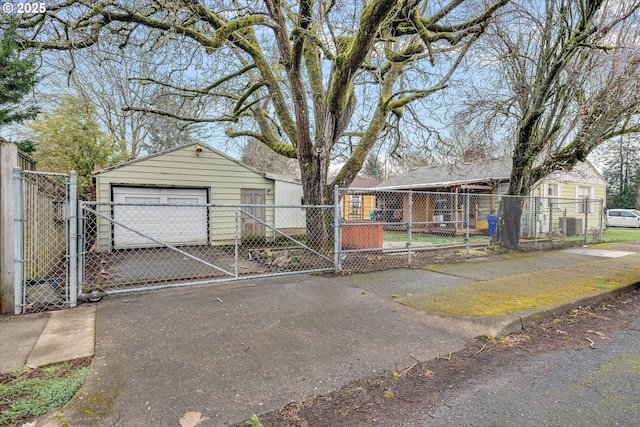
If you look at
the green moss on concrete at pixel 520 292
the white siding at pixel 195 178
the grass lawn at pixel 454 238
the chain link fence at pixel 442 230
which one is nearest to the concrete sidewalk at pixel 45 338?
the green moss on concrete at pixel 520 292

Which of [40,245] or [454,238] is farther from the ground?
[40,245]

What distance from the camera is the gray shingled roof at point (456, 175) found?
13989 mm

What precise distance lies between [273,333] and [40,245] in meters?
4.63

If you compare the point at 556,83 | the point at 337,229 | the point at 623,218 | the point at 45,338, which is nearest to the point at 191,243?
the point at 337,229

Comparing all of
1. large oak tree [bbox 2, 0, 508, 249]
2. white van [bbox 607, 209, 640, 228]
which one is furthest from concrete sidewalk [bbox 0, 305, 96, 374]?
white van [bbox 607, 209, 640, 228]

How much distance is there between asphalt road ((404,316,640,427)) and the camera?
2.09 meters

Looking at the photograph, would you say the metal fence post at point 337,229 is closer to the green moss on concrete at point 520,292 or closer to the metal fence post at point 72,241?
the green moss on concrete at point 520,292

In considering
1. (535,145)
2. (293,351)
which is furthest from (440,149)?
(293,351)

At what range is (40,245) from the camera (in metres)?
5.39

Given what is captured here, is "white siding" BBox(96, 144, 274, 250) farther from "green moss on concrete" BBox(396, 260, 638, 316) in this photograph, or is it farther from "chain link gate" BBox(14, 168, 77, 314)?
"green moss on concrete" BBox(396, 260, 638, 316)

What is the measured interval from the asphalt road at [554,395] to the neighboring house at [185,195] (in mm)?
9079

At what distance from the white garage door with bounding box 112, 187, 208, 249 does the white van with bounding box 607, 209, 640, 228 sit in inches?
1049

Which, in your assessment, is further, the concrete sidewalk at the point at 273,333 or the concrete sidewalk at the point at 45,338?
the concrete sidewalk at the point at 45,338

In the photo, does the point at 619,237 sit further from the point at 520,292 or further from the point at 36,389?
the point at 36,389
